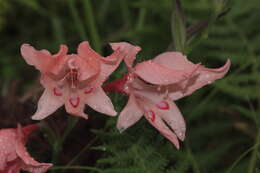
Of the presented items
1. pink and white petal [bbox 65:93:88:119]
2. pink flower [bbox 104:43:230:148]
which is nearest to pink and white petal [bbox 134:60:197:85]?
pink flower [bbox 104:43:230:148]

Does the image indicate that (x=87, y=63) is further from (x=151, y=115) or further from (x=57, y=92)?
(x=151, y=115)

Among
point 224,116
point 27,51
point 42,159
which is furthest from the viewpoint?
point 224,116

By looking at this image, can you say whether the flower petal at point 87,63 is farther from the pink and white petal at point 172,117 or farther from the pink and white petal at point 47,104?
the pink and white petal at point 172,117

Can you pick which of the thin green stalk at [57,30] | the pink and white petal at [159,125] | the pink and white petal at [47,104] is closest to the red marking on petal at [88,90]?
the pink and white petal at [47,104]

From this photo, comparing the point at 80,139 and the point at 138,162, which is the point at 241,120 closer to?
the point at 80,139

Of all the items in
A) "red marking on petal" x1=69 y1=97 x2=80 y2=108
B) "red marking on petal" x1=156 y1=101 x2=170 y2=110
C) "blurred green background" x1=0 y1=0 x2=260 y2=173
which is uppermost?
"red marking on petal" x1=69 y1=97 x2=80 y2=108

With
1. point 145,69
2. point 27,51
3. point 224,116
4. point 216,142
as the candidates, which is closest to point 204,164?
point 216,142

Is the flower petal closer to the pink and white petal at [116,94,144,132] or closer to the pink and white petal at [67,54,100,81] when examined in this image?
the pink and white petal at [67,54,100,81]

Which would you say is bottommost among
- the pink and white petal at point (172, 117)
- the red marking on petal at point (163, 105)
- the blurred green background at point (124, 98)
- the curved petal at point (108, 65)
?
the blurred green background at point (124, 98)
